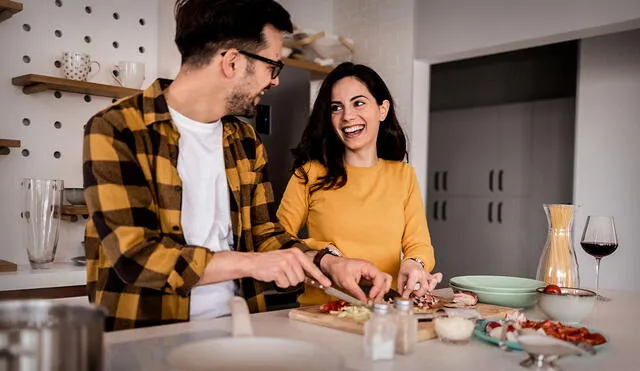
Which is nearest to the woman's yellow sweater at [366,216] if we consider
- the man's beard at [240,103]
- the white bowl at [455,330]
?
the man's beard at [240,103]

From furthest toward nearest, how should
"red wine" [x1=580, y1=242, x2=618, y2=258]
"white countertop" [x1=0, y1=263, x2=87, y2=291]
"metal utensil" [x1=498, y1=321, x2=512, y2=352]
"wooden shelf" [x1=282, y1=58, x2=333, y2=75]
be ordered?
"wooden shelf" [x1=282, y1=58, x2=333, y2=75], "white countertop" [x1=0, y1=263, x2=87, y2=291], "red wine" [x1=580, y1=242, x2=618, y2=258], "metal utensil" [x1=498, y1=321, x2=512, y2=352]

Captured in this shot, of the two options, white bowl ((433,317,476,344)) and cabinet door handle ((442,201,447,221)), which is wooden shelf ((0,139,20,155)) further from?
cabinet door handle ((442,201,447,221))

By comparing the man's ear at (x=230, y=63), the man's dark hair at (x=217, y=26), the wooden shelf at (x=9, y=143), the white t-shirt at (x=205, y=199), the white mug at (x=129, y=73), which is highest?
the white mug at (x=129, y=73)

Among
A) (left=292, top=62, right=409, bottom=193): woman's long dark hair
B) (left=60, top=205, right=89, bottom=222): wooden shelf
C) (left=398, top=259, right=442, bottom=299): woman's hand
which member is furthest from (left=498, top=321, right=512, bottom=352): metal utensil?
(left=60, top=205, right=89, bottom=222): wooden shelf

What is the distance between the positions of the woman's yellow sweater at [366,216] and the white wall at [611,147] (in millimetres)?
2394

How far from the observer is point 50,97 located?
315cm

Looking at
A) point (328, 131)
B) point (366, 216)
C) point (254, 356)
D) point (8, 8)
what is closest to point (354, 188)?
point (366, 216)

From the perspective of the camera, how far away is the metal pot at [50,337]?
0.75 meters

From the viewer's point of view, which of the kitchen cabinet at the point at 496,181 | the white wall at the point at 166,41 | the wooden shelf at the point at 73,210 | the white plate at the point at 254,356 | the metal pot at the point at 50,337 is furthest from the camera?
the kitchen cabinet at the point at 496,181

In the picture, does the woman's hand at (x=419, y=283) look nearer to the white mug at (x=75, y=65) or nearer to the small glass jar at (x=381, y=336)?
the small glass jar at (x=381, y=336)

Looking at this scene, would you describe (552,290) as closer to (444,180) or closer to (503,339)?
(503,339)

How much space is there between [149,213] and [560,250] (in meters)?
1.22

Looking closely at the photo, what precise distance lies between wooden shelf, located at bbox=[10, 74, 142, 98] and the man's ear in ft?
5.35

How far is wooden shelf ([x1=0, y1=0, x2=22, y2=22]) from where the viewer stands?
269cm
